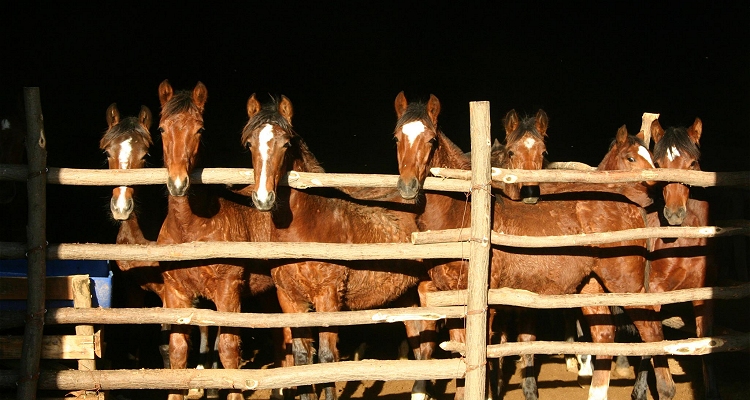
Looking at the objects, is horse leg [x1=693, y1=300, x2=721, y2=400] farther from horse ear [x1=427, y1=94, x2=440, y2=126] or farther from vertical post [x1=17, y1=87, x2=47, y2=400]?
vertical post [x1=17, y1=87, x2=47, y2=400]

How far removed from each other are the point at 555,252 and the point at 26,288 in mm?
4439

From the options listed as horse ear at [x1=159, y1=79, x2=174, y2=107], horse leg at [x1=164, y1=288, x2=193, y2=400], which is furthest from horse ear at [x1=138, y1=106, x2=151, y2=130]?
horse leg at [x1=164, y1=288, x2=193, y2=400]

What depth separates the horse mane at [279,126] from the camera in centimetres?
573

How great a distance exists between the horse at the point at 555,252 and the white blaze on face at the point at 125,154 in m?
2.30

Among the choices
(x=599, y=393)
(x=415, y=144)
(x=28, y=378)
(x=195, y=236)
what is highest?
(x=415, y=144)

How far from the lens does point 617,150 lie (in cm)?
703

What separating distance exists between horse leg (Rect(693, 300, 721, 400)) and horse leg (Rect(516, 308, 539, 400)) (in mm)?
1499

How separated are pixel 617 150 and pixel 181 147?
4243 millimetres

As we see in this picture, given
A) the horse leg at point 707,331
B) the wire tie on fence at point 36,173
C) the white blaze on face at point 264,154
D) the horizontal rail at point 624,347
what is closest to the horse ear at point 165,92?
the white blaze on face at point 264,154

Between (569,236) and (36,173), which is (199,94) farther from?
(569,236)

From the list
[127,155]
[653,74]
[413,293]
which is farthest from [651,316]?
[653,74]

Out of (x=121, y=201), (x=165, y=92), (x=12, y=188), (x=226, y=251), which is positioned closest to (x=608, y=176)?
(x=226, y=251)

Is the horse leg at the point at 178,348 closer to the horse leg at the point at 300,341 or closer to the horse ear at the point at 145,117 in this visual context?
the horse leg at the point at 300,341

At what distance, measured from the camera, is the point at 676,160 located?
251 inches
